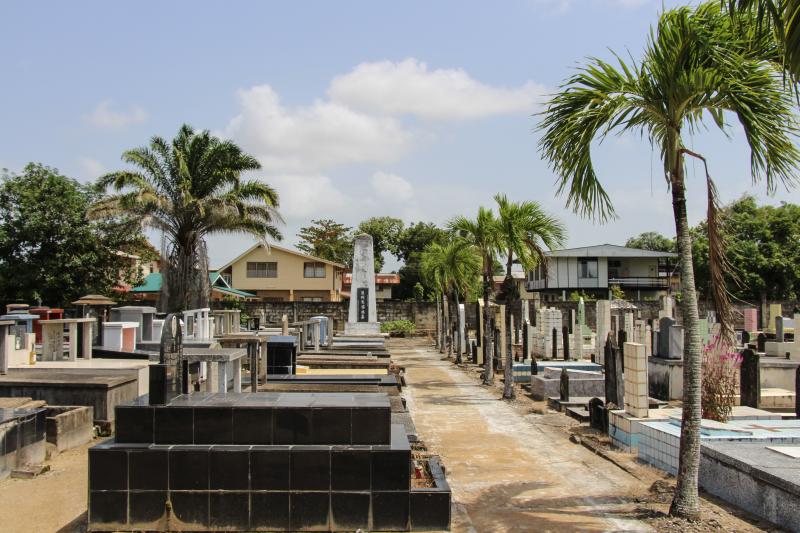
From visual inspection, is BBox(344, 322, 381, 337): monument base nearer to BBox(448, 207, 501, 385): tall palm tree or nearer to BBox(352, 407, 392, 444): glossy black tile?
BBox(448, 207, 501, 385): tall palm tree

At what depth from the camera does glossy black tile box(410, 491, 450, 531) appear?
5598mm

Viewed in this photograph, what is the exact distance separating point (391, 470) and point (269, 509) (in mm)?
1033

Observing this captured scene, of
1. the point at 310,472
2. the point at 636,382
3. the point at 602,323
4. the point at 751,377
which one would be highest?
the point at 602,323

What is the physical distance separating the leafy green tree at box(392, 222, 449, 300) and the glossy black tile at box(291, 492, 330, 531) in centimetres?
5107

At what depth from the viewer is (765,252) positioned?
1720 inches

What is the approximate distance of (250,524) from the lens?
553 cm

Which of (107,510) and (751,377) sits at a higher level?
(751,377)

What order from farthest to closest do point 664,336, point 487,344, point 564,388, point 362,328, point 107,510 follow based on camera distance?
point 362,328
point 487,344
point 664,336
point 564,388
point 107,510

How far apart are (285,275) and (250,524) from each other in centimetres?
4386

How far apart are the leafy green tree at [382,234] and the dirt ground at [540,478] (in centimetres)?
4744

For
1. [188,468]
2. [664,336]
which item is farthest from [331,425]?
[664,336]

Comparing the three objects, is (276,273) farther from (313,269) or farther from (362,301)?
(362,301)

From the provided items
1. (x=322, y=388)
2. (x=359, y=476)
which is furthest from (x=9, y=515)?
(x=322, y=388)

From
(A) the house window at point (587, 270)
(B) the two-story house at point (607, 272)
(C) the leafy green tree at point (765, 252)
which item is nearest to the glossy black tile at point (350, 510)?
(C) the leafy green tree at point (765, 252)
